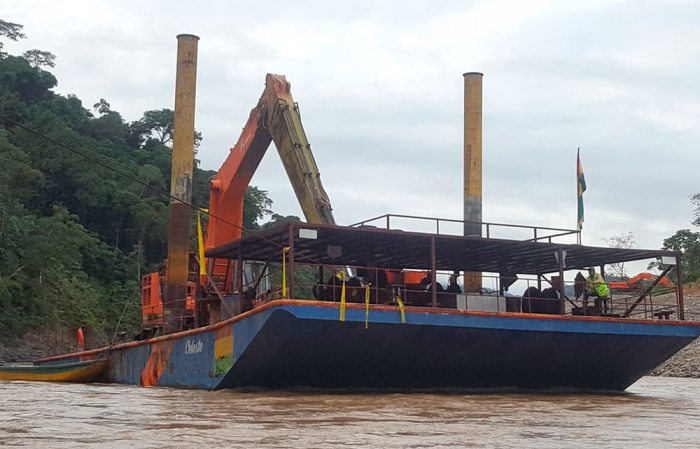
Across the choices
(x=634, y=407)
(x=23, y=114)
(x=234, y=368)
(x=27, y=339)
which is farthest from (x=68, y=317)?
(x=634, y=407)

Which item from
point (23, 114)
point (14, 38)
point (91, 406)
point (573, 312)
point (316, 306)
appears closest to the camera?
point (91, 406)

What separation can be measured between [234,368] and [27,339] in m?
32.4

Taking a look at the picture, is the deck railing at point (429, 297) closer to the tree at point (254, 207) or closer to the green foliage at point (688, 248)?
the green foliage at point (688, 248)

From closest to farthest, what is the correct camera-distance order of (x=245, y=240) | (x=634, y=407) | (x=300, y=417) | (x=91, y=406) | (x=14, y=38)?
(x=300, y=417) < (x=91, y=406) < (x=634, y=407) < (x=245, y=240) < (x=14, y=38)

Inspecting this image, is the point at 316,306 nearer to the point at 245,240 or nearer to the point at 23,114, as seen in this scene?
the point at 245,240

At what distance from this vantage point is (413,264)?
21.9 m

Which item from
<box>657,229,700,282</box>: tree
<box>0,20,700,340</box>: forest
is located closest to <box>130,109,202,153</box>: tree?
<box>0,20,700,340</box>: forest

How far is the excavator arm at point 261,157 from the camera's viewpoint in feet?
67.9

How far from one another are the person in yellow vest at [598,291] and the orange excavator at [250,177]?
18.6 ft

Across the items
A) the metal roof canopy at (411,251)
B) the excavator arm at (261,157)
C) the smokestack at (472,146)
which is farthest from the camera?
the smokestack at (472,146)

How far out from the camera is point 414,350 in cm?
1656

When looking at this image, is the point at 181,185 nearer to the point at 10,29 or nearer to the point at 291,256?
the point at 291,256

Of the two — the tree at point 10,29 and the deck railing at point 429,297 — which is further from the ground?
the tree at point 10,29

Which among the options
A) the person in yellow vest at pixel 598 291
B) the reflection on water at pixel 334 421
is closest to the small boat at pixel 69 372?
the reflection on water at pixel 334 421
